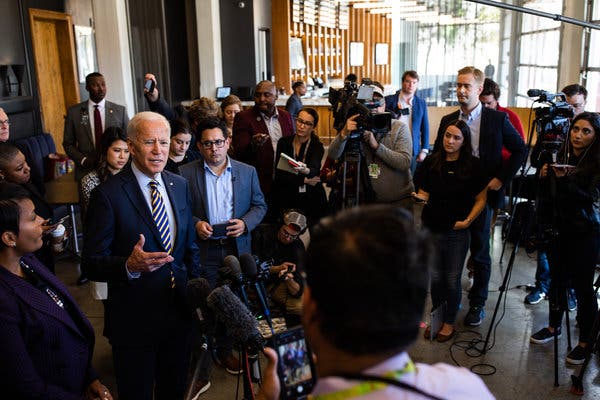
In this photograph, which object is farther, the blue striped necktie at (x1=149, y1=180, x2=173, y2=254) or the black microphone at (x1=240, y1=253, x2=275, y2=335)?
the blue striped necktie at (x1=149, y1=180, x2=173, y2=254)

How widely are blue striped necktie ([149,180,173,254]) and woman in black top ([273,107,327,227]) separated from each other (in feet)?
6.03

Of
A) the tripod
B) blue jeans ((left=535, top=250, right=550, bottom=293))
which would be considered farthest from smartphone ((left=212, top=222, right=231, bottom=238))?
blue jeans ((left=535, top=250, right=550, bottom=293))

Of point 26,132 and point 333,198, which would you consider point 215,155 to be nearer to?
point 333,198

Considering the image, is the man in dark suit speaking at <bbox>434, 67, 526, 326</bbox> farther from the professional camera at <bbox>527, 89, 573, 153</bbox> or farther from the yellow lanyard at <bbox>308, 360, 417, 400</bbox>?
the yellow lanyard at <bbox>308, 360, 417, 400</bbox>

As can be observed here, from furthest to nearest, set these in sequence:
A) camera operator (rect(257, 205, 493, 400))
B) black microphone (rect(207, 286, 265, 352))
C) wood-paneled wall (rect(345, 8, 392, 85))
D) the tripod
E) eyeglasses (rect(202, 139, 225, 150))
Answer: wood-paneled wall (rect(345, 8, 392, 85)) < eyeglasses (rect(202, 139, 225, 150)) < the tripod < black microphone (rect(207, 286, 265, 352)) < camera operator (rect(257, 205, 493, 400))

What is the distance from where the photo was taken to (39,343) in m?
1.83

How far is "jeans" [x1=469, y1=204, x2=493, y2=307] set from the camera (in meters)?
3.68

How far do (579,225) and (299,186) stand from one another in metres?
1.81

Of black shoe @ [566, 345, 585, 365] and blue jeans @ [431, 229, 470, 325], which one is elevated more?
blue jeans @ [431, 229, 470, 325]

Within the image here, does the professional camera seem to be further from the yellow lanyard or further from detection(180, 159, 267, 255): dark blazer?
the yellow lanyard

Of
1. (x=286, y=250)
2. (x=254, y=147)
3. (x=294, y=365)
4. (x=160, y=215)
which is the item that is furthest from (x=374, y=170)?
(x=294, y=365)

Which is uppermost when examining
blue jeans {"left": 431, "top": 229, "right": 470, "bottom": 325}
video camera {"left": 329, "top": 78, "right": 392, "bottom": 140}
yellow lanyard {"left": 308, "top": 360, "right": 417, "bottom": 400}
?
video camera {"left": 329, "top": 78, "right": 392, "bottom": 140}

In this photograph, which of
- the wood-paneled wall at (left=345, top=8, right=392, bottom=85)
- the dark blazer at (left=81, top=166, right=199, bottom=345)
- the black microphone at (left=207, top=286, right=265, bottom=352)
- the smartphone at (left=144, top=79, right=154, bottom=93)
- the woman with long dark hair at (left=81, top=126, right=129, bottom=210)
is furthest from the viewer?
the wood-paneled wall at (left=345, top=8, right=392, bottom=85)

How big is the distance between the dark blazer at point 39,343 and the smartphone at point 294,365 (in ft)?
3.10
